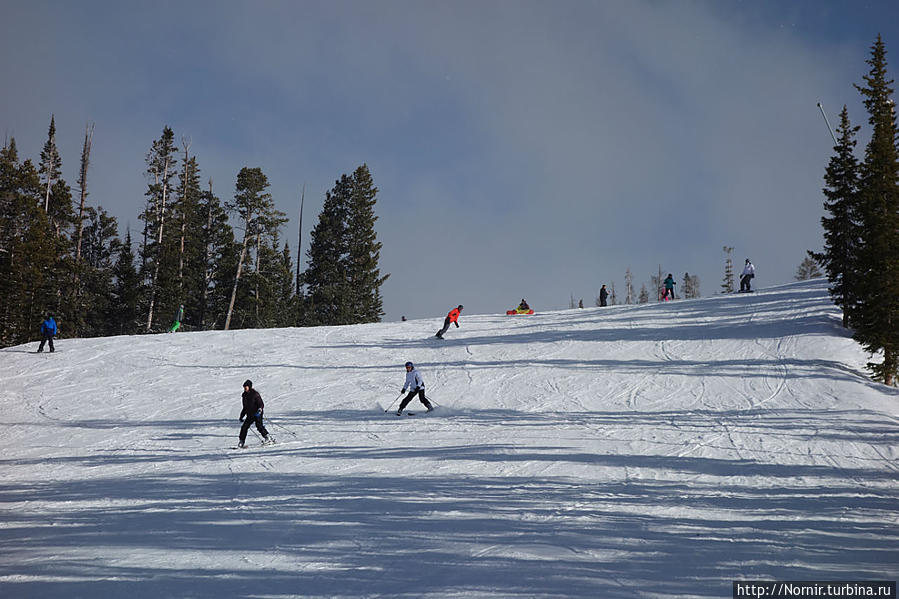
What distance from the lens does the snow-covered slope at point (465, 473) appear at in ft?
20.7

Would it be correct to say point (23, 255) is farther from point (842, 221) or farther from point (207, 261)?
point (842, 221)


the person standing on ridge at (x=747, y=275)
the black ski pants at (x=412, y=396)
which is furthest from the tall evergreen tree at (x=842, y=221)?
the black ski pants at (x=412, y=396)

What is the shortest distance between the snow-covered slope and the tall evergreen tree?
134 inches

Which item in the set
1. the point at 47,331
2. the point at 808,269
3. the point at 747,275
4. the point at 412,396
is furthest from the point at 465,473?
the point at 808,269

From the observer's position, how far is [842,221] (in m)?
24.5

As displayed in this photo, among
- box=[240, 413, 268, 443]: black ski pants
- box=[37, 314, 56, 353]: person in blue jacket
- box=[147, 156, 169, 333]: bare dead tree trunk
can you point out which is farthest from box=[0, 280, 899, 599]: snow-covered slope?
box=[147, 156, 169, 333]: bare dead tree trunk

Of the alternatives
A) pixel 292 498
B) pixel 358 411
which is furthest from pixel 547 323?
pixel 292 498

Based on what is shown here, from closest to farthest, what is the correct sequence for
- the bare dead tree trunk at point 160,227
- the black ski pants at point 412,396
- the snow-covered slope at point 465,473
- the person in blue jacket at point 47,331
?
1. the snow-covered slope at point 465,473
2. the black ski pants at point 412,396
3. the person in blue jacket at point 47,331
4. the bare dead tree trunk at point 160,227

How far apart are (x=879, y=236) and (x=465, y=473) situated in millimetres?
18944

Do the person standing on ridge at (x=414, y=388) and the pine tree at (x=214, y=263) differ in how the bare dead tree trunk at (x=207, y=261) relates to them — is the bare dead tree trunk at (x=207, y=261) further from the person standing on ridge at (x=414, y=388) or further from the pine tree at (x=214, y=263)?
the person standing on ridge at (x=414, y=388)

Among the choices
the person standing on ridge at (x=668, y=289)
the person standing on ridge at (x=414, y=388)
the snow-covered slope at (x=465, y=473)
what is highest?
the person standing on ridge at (x=668, y=289)

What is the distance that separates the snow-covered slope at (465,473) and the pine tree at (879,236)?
1368 mm

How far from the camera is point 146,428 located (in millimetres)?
15070

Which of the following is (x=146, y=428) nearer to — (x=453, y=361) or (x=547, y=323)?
(x=453, y=361)
